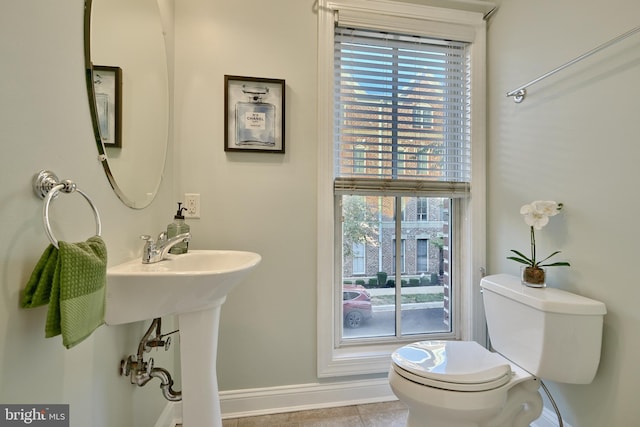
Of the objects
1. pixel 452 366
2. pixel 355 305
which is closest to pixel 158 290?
pixel 452 366

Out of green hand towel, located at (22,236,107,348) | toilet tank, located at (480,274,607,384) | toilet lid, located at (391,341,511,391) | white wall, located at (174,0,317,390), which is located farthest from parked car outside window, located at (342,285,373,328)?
green hand towel, located at (22,236,107,348)

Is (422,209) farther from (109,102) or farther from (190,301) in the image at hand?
(109,102)

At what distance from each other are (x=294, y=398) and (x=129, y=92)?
5.29 ft

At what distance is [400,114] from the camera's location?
164 centimetres

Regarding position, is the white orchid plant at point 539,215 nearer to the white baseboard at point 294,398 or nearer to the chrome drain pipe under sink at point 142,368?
the white baseboard at point 294,398

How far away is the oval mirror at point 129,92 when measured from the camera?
0.83 meters

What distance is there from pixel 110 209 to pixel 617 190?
1804 mm

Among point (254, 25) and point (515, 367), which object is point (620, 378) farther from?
point (254, 25)

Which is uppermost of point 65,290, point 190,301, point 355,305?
point 65,290

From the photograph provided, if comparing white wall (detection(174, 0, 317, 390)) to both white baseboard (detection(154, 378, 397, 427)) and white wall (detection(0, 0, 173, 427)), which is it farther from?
white wall (detection(0, 0, 173, 427))

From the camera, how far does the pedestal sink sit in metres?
0.80

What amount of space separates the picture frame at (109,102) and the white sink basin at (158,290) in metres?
Answer: 0.42

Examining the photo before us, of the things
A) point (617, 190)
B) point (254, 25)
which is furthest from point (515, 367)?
point (254, 25)

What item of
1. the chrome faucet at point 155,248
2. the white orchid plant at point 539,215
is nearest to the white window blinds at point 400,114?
the white orchid plant at point 539,215
